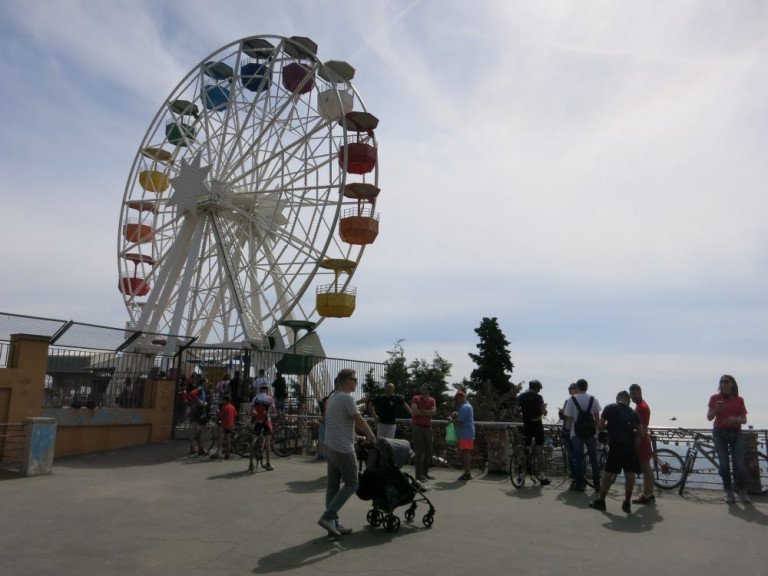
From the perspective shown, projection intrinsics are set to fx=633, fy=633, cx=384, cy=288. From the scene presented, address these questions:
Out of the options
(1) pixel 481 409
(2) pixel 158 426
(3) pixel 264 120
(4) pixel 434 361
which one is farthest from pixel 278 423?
(4) pixel 434 361

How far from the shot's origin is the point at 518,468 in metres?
9.84

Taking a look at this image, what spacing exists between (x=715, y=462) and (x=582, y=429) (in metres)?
1.93

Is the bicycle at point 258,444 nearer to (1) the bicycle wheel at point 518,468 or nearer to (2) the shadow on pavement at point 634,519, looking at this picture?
(1) the bicycle wheel at point 518,468

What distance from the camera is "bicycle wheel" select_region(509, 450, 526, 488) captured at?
9727 millimetres

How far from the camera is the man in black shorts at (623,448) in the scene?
793 centimetres

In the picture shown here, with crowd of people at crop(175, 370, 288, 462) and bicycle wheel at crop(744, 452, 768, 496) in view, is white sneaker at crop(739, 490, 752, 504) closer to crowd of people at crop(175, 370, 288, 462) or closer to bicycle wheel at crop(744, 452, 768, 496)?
bicycle wheel at crop(744, 452, 768, 496)

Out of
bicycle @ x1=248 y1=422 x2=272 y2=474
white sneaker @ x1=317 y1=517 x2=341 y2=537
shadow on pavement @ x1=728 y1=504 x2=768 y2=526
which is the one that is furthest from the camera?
bicycle @ x1=248 y1=422 x2=272 y2=474

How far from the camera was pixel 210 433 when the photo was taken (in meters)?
14.3

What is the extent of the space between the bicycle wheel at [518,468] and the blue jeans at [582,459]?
769mm

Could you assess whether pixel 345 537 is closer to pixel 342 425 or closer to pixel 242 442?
pixel 342 425

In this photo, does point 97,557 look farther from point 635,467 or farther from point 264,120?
point 264,120

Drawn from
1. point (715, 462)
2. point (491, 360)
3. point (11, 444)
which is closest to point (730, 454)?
point (715, 462)

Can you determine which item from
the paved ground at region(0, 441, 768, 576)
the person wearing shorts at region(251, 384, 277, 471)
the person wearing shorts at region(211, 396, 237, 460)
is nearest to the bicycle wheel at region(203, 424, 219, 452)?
the person wearing shorts at region(211, 396, 237, 460)

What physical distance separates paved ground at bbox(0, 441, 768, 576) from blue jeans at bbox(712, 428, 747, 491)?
388 millimetres
